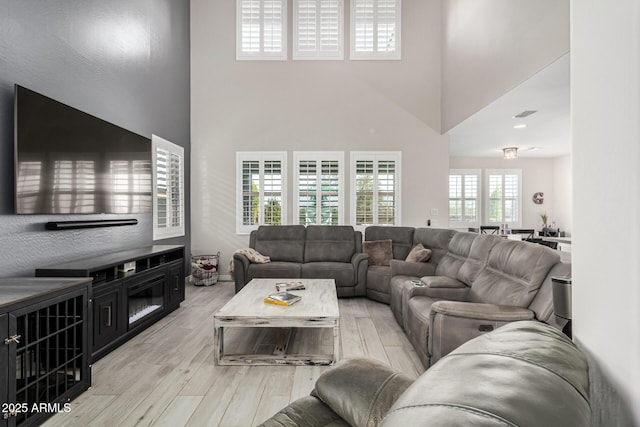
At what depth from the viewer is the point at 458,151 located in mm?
7785

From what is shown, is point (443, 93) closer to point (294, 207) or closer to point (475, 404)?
point (294, 207)

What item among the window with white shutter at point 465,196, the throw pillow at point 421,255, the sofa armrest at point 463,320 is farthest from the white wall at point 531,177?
the sofa armrest at point 463,320

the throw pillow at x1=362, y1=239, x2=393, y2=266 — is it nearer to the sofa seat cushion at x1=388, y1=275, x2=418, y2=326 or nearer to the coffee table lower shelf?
the sofa seat cushion at x1=388, y1=275, x2=418, y2=326

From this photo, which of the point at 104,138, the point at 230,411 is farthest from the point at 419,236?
the point at 104,138

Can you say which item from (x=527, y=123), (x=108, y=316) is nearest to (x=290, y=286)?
(x=108, y=316)

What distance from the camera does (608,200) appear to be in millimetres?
834

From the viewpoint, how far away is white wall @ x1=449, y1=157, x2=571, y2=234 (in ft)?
28.9

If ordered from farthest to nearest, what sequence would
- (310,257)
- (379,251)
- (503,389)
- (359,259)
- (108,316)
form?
1. (310,257)
2. (379,251)
3. (359,259)
4. (108,316)
5. (503,389)

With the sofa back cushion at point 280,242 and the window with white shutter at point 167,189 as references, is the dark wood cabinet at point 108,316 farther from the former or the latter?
the sofa back cushion at point 280,242

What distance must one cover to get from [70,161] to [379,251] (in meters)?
3.85

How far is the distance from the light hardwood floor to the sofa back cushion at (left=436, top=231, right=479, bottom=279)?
2.62 ft

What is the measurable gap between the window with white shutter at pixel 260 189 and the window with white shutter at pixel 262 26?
1.79 m

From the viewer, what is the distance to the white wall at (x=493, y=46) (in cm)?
303

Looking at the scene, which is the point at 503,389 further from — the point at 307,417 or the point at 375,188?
the point at 375,188
